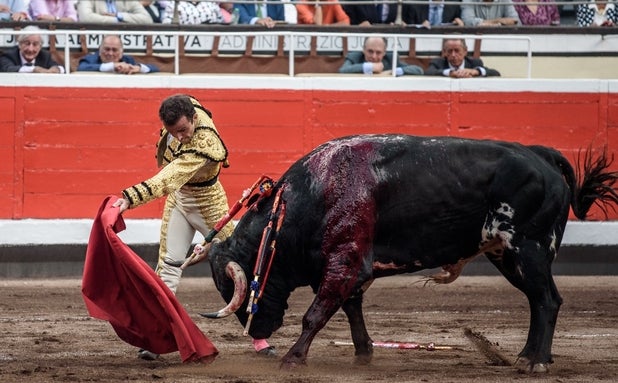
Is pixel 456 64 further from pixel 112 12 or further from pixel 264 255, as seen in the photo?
pixel 264 255

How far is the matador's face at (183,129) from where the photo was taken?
268 inches

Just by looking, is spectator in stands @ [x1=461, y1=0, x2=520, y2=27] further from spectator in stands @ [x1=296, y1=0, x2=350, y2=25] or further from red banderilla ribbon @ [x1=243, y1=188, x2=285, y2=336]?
red banderilla ribbon @ [x1=243, y1=188, x2=285, y2=336]

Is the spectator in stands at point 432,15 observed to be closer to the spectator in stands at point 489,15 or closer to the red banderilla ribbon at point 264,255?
the spectator in stands at point 489,15

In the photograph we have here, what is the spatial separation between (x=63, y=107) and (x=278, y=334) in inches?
144

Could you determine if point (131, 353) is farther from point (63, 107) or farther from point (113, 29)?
point (113, 29)

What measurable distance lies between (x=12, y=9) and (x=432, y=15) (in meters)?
3.74

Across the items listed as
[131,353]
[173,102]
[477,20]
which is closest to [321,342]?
[131,353]

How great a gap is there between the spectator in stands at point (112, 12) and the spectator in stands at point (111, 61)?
43 centimetres

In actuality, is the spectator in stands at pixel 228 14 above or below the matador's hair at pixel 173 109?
below

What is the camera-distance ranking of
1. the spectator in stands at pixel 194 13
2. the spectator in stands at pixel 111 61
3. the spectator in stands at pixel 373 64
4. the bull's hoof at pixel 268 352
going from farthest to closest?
the spectator in stands at pixel 194 13 → the spectator in stands at pixel 373 64 → the spectator in stands at pixel 111 61 → the bull's hoof at pixel 268 352

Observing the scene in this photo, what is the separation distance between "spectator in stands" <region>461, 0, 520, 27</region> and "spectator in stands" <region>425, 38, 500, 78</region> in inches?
27.1

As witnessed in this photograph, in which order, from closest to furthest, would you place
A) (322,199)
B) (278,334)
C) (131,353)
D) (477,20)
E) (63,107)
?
(322,199) → (131,353) → (278,334) → (63,107) → (477,20)

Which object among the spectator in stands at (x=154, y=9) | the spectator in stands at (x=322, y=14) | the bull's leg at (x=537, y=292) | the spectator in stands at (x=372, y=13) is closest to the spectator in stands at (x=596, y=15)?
the spectator in stands at (x=372, y=13)

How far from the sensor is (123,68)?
11.1 metres
